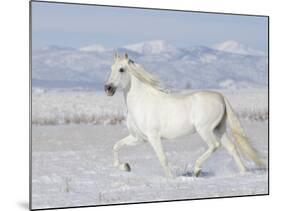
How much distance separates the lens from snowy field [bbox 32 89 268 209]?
492cm

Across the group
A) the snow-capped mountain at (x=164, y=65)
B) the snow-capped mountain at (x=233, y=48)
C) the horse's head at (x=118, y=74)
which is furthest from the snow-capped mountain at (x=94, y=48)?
the snow-capped mountain at (x=233, y=48)

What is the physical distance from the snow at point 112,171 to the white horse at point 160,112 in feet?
0.19

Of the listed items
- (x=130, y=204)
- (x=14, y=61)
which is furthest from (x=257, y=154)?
(x=14, y=61)

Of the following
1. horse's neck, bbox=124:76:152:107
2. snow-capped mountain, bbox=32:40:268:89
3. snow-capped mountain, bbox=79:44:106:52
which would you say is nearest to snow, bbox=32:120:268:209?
horse's neck, bbox=124:76:152:107

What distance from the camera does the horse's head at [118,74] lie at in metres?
5.12

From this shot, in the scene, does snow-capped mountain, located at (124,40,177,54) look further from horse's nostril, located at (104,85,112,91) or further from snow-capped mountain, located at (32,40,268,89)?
horse's nostril, located at (104,85,112,91)

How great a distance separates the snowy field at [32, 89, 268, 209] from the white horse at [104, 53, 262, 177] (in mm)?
58

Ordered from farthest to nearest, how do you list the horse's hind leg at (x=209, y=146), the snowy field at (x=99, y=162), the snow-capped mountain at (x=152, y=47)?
the horse's hind leg at (x=209, y=146)
the snow-capped mountain at (x=152, y=47)
the snowy field at (x=99, y=162)

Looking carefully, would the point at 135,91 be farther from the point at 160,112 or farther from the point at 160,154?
the point at 160,154

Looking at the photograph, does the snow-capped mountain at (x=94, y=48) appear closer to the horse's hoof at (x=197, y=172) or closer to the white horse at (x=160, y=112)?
the white horse at (x=160, y=112)

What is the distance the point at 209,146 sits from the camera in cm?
535

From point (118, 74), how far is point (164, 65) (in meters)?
0.41

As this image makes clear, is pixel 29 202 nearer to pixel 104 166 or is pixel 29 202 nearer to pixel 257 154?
pixel 104 166

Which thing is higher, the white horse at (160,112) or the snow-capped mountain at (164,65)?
the snow-capped mountain at (164,65)
